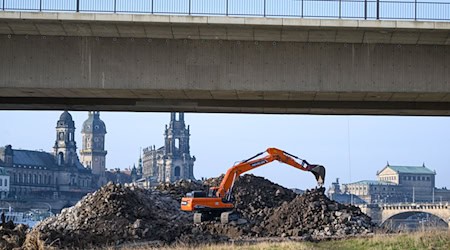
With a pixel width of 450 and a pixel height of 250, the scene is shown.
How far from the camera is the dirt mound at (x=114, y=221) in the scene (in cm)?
3212

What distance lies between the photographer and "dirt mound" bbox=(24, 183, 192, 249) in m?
32.1

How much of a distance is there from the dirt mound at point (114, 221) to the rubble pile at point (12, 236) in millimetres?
533

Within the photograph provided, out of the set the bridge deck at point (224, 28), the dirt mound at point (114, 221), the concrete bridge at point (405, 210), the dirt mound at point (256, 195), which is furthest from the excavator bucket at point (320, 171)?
the concrete bridge at point (405, 210)

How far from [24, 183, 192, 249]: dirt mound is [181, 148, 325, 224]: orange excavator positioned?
97 centimetres

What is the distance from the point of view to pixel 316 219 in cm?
3919

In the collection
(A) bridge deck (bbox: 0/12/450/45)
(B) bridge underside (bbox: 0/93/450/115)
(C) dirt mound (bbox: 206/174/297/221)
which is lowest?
(C) dirt mound (bbox: 206/174/297/221)

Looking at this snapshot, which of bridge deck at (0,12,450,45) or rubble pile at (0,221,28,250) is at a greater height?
bridge deck at (0,12,450,45)

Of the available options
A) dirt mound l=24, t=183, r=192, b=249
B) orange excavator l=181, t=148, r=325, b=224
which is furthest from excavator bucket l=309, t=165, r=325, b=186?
dirt mound l=24, t=183, r=192, b=249

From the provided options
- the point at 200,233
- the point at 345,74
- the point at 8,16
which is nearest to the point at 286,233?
the point at 200,233

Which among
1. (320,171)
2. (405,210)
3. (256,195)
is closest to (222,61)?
(320,171)

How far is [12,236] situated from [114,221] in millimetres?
7366

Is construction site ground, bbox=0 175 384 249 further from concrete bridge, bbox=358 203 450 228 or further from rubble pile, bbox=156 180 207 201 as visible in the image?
concrete bridge, bbox=358 203 450 228

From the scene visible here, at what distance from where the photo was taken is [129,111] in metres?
36.0

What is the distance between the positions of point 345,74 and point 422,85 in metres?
2.48
